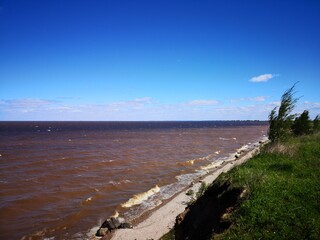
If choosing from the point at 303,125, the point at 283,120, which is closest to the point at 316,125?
the point at 303,125

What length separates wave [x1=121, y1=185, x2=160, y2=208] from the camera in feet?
72.7

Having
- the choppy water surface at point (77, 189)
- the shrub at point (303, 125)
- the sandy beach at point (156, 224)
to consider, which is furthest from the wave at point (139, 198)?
the shrub at point (303, 125)

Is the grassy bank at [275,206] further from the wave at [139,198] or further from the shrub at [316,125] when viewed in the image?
the shrub at [316,125]

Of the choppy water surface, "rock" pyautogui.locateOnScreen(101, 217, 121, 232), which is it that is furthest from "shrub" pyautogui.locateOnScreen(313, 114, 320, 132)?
"rock" pyautogui.locateOnScreen(101, 217, 121, 232)

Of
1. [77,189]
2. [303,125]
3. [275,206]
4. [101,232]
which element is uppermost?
[303,125]

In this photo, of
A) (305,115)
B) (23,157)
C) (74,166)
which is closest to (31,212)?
(74,166)

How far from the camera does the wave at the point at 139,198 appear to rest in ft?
72.7

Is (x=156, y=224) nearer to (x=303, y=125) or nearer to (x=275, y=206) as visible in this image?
(x=275, y=206)

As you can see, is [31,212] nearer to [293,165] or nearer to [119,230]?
[119,230]

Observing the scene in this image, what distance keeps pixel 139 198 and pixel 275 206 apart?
1559 centimetres

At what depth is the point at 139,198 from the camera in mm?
23609

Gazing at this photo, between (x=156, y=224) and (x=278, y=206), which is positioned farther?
(x=156, y=224)

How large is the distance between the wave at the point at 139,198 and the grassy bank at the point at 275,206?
9.46m

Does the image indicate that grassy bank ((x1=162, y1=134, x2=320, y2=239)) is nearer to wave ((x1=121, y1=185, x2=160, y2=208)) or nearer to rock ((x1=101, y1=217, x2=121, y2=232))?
rock ((x1=101, y1=217, x2=121, y2=232))
